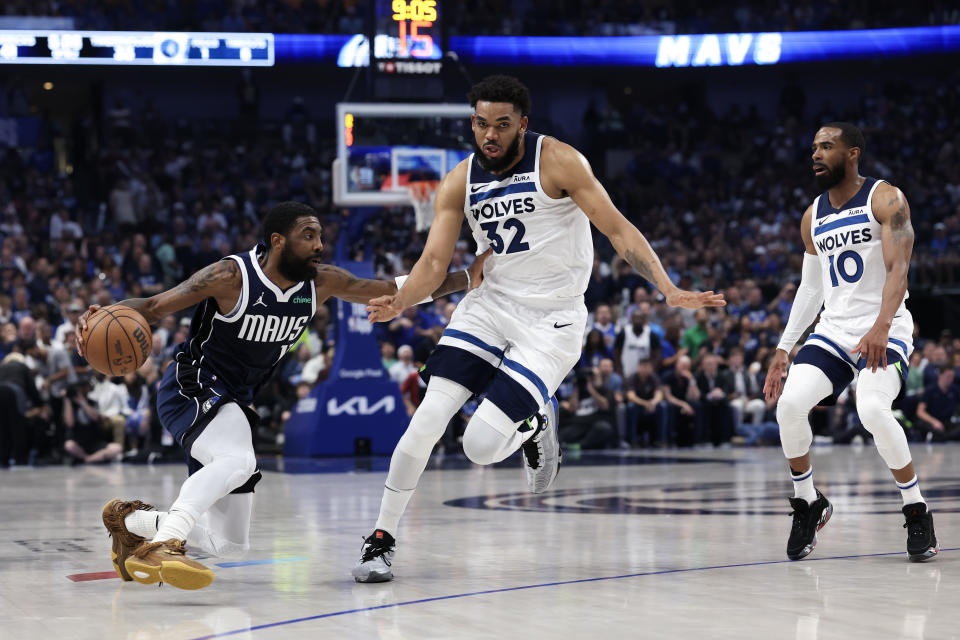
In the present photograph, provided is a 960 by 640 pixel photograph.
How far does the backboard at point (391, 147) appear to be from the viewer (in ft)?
49.0

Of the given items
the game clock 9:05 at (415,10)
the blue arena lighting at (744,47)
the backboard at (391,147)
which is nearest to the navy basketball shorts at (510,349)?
the backboard at (391,147)

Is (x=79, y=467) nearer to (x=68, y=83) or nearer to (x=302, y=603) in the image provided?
(x=302, y=603)

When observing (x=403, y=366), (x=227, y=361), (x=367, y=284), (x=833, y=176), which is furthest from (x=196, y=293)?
(x=403, y=366)

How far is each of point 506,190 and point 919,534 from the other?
8.87ft

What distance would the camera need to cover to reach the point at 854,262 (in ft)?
22.6

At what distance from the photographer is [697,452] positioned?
1620 cm

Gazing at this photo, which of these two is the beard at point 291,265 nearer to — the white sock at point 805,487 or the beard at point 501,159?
the beard at point 501,159

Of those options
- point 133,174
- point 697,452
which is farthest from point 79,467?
point 133,174

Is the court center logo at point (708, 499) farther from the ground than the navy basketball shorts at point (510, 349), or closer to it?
closer to it

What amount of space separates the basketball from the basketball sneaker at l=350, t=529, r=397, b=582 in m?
1.38

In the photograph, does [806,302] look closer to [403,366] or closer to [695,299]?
[695,299]

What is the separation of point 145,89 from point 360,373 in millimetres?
16575

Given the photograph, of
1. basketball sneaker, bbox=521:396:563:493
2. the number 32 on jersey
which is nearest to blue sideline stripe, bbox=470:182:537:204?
the number 32 on jersey

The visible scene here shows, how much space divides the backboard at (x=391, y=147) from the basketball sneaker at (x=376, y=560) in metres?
9.04
